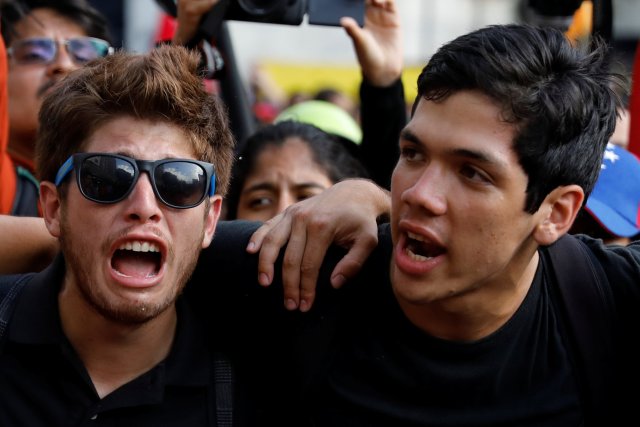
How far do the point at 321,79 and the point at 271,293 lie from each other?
12.1 metres

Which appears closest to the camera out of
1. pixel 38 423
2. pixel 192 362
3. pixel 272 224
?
pixel 38 423

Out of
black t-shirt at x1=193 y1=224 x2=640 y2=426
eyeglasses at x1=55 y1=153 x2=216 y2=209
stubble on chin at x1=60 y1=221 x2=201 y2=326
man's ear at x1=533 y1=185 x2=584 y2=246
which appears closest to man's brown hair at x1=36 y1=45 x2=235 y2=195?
eyeglasses at x1=55 y1=153 x2=216 y2=209

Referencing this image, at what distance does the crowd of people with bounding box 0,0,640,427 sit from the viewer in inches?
101

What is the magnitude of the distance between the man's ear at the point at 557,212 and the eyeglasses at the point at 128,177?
90 cm

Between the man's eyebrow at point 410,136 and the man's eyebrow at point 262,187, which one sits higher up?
the man's eyebrow at point 410,136

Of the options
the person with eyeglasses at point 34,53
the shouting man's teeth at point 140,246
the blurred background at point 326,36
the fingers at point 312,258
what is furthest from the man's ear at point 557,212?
the blurred background at point 326,36

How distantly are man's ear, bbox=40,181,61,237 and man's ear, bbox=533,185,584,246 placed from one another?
1.26 metres

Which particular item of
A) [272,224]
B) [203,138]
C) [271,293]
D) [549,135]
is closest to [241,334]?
[271,293]

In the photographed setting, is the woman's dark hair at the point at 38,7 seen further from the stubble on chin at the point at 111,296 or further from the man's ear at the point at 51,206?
the stubble on chin at the point at 111,296

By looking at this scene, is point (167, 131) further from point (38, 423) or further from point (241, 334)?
point (38, 423)

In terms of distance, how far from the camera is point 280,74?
15062mm

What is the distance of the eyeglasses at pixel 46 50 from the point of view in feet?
13.5

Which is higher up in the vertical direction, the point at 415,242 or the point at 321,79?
the point at 415,242

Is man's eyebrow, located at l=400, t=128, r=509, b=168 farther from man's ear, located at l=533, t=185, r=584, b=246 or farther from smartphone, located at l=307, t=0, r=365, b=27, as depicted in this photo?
smartphone, located at l=307, t=0, r=365, b=27
